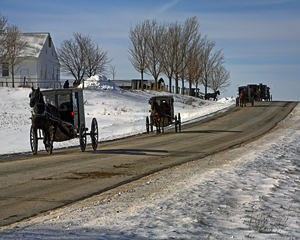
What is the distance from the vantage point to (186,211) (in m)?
5.77

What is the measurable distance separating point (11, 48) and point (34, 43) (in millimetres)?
7058

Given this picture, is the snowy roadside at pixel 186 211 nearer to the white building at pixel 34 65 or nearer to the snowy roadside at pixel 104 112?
the snowy roadside at pixel 104 112

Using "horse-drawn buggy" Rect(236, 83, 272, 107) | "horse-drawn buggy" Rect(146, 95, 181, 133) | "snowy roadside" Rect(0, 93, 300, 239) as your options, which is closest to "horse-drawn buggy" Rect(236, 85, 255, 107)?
"horse-drawn buggy" Rect(236, 83, 272, 107)

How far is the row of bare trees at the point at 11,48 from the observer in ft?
157

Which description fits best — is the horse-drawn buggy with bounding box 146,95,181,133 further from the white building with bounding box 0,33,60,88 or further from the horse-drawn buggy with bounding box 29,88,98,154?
the white building with bounding box 0,33,60,88

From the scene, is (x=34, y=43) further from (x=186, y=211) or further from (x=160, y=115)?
(x=186, y=211)

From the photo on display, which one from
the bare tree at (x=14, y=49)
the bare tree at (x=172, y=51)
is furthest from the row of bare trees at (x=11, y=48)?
the bare tree at (x=172, y=51)

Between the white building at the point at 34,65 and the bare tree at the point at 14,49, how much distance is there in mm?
487

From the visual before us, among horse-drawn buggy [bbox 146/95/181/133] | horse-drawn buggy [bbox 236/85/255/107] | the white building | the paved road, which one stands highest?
the white building

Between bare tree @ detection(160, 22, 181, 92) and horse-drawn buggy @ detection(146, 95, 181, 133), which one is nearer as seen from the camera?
horse-drawn buggy @ detection(146, 95, 181, 133)

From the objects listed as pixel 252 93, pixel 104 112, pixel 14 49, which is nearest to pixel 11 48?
pixel 14 49

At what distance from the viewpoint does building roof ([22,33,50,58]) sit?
54.6 metres

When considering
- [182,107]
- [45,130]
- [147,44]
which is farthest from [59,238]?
[147,44]

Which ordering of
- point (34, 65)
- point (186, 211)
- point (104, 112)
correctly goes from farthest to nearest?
point (34, 65), point (104, 112), point (186, 211)
